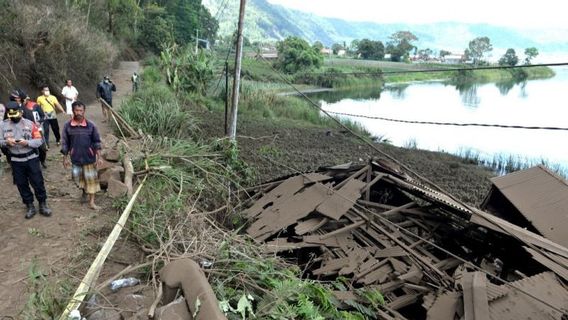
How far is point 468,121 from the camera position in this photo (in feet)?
88.6

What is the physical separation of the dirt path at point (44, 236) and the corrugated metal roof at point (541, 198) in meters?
5.53

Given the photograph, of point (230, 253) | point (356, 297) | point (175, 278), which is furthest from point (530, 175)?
point (175, 278)

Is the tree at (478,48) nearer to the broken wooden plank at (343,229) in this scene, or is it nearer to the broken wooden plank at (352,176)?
the broken wooden plank at (352,176)

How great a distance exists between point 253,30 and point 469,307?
156m

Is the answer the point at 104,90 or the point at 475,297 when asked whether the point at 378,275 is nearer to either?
the point at 475,297

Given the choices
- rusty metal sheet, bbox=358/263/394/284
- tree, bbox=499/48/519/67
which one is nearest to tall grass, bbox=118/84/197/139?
rusty metal sheet, bbox=358/263/394/284

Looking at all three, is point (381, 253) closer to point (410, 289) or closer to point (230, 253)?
point (410, 289)

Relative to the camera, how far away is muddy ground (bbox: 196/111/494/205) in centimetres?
1145

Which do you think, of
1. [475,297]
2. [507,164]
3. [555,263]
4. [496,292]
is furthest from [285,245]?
[507,164]

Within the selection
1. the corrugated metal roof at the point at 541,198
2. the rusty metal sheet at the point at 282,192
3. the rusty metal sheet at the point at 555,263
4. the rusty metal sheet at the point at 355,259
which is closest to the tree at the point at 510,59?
the corrugated metal roof at the point at 541,198

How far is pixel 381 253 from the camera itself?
220 inches

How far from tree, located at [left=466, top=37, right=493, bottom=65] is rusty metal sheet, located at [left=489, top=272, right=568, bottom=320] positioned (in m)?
99.2

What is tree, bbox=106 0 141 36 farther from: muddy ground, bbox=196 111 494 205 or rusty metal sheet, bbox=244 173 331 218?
rusty metal sheet, bbox=244 173 331 218

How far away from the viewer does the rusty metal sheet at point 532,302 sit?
12.6 ft
